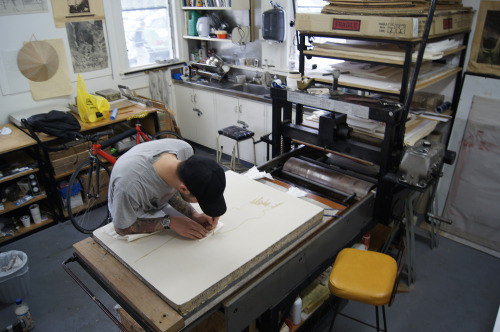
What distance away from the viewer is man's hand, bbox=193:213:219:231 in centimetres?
169

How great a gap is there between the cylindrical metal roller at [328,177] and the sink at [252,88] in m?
2.08

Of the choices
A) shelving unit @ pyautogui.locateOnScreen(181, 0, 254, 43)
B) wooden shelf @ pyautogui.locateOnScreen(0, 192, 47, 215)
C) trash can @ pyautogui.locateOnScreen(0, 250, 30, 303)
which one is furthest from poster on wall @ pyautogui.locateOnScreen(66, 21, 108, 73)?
trash can @ pyautogui.locateOnScreen(0, 250, 30, 303)

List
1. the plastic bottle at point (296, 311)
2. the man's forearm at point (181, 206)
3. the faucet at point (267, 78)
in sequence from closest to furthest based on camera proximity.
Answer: the man's forearm at point (181, 206) → the plastic bottle at point (296, 311) → the faucet at point (267, 78)

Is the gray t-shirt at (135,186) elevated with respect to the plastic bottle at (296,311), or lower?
elevated

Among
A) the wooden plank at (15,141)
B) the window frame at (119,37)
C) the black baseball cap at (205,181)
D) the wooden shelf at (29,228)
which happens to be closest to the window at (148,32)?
the window frame at (119,37)

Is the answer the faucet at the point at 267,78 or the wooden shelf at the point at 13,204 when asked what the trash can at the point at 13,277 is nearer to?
the wooden shelf at the point at 13,204

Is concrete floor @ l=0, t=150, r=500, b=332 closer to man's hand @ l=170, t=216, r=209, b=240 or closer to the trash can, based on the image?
the trash can

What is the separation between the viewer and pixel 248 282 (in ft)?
4.96

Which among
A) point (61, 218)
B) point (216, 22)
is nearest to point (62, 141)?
point (61, 218)

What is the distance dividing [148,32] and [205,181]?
3.99 m

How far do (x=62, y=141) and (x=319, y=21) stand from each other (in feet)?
8.33

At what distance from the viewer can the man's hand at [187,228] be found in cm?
164

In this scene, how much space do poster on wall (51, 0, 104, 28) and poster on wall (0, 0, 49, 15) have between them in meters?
0.10

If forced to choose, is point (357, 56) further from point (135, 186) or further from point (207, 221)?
point (135, 186)
